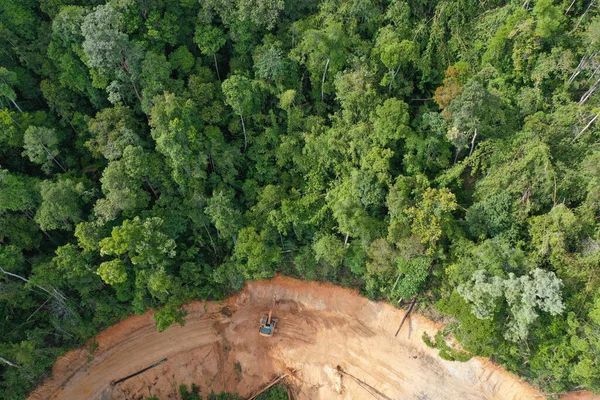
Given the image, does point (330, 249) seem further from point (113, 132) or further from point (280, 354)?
point (113, 132)

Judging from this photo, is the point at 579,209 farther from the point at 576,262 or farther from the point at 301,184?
the point at 301,184

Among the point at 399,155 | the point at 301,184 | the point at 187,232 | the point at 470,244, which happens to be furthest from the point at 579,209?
the point at 187,232

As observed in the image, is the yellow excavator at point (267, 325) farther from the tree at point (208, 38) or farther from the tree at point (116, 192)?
the tree at point (208, 38)

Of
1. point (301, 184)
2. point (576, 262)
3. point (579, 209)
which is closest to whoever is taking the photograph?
point (576, 262)

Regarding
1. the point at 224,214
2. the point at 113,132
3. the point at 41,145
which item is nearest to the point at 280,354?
the point at 224,214

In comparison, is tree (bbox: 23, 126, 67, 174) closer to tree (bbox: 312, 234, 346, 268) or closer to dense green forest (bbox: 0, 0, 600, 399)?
dense green forest (bbox: 0, 0, 600, 399)

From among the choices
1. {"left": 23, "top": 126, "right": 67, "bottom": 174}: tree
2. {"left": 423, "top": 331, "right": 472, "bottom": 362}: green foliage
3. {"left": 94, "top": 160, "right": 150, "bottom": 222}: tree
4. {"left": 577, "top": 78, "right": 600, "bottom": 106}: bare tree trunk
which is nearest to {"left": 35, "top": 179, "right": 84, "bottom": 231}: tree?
{"left": 94, "top": 160, "right": 150, "bottom": 222}: tree

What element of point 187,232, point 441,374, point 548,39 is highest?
point 548,39
